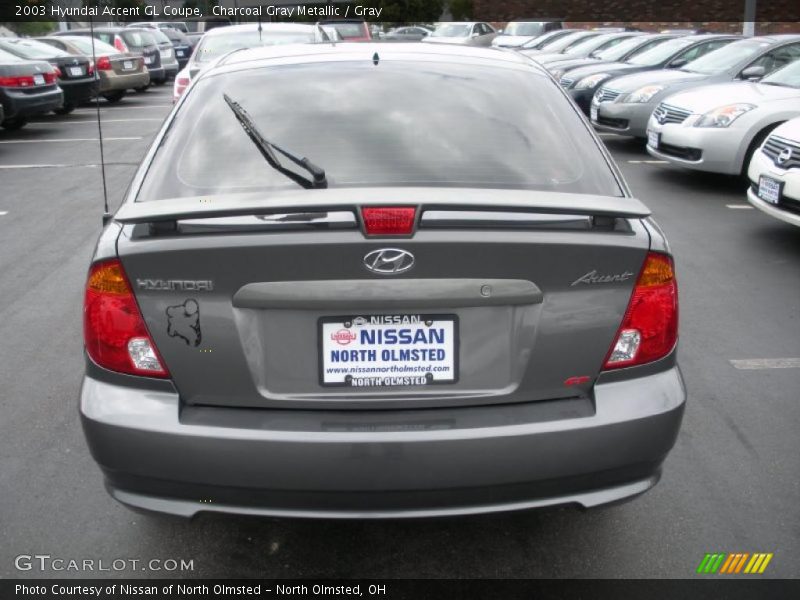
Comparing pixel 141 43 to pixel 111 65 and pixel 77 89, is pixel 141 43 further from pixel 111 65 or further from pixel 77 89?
pixel 77 89

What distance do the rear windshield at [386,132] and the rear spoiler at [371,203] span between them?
8.3 inches

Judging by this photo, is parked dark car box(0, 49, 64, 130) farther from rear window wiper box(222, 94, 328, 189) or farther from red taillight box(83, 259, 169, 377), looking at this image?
red taillight box(83, 259, 169, 377)

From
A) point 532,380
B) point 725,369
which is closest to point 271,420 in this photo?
point 532,380

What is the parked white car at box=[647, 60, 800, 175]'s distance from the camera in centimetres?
942

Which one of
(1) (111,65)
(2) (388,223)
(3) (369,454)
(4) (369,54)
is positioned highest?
(4) (369,54)

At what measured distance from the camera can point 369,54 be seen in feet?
12.2

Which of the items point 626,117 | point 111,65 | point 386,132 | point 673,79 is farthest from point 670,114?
point 111,65

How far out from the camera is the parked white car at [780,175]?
713 cm

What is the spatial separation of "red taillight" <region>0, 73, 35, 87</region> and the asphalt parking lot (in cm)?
777

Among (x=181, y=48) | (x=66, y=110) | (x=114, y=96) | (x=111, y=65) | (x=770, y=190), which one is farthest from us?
(x=181, y=48)

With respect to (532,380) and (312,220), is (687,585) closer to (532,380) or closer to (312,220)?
(532,380)

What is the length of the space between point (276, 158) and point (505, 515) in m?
1.35

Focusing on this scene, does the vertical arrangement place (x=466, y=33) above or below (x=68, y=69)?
below

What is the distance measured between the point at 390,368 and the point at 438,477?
0.34 m
